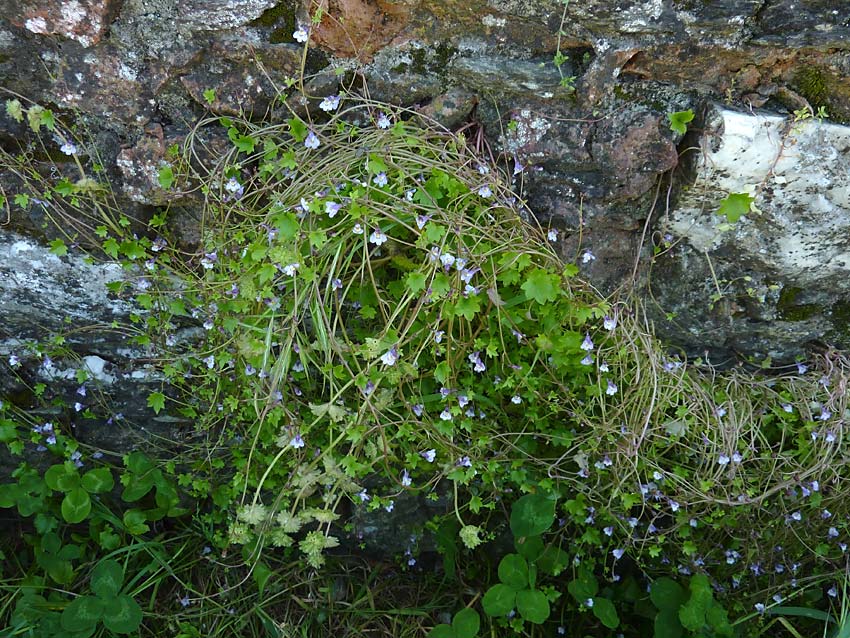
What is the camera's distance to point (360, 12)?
1950 mm

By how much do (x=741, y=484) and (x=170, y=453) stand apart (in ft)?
6.63

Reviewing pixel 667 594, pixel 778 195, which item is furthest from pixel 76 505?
pixel 778 195

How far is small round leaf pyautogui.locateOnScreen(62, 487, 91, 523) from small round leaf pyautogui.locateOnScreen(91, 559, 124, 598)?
0.18 metres

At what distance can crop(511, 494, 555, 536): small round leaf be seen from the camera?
87.4 inches

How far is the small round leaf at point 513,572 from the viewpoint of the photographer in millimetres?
2324

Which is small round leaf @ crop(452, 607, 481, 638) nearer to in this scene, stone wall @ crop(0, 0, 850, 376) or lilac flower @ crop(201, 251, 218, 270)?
stone wall @ crop(0, 0, 850, 376)

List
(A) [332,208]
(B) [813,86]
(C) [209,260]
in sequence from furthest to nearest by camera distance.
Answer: (C) [209,260] → (B) [813,86] → (A) [332,208]

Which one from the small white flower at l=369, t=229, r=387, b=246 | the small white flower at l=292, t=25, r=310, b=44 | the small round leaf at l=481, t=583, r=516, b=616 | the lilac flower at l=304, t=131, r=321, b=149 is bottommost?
the small round leaf at l=481, t=583, r=516, b=616

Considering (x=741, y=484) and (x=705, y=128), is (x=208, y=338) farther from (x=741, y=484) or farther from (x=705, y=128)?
(x=741, y=484)

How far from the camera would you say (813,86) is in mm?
1958

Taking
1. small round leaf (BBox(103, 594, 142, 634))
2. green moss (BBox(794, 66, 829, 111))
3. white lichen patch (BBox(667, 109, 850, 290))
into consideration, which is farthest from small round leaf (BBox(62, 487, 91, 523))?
green moss (BBox(794, 66, 829, 111))

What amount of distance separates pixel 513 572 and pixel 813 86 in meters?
1.74

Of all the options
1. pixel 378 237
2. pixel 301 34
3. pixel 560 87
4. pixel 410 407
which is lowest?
pixel 410 407

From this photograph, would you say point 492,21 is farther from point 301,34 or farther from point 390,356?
point 390,356
